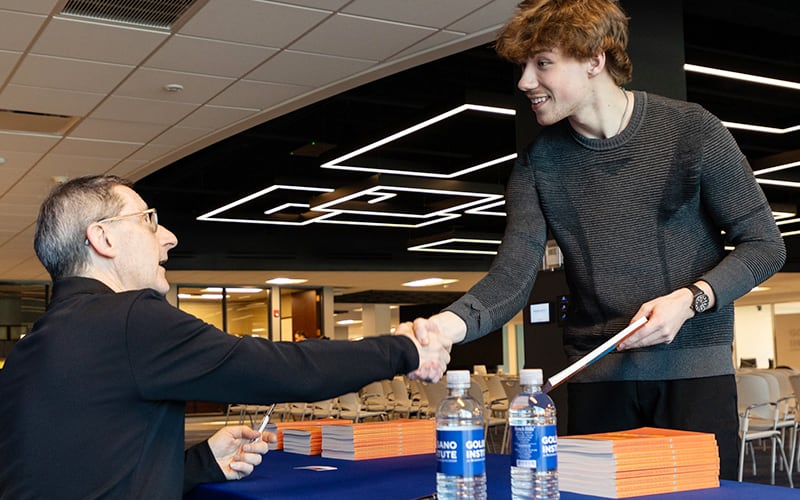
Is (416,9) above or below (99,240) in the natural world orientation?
above

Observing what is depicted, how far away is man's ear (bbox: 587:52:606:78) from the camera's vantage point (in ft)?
6.30

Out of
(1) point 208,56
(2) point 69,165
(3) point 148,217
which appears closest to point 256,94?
(1) point 208,56

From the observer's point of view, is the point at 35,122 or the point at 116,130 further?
the point at 116,130

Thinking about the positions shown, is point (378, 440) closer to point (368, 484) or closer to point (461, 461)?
point (368, 484)

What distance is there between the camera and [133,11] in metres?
5.25

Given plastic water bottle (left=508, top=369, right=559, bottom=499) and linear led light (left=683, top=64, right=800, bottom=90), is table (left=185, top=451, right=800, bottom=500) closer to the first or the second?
plastic water bottle (left=508, top=369, right=559, bottom=499)

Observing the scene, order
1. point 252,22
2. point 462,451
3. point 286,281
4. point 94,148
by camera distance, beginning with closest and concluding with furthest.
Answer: point 462,451 → point 252,22 → point 94,148 → point 286,281

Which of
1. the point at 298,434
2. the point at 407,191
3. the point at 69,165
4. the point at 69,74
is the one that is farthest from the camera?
the point at 407,191

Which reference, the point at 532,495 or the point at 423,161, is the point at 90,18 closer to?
the point at 532,495

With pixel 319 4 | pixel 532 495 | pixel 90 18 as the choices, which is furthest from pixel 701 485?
pixel 90 18

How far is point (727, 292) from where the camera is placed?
1738 mm

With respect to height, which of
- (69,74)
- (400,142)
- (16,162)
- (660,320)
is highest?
(400,142)

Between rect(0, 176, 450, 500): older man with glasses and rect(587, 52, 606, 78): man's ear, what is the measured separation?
74cm

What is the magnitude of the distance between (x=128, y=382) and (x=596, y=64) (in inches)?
45.9
